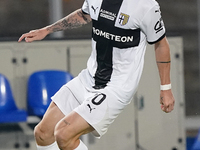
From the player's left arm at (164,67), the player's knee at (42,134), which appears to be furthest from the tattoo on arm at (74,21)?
the player's knee at (42,134)

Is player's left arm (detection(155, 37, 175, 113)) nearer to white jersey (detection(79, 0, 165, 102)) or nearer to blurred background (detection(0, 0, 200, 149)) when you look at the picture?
white jersey (detection(79, 0, 165, 102))

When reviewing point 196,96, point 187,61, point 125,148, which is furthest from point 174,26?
point 125,148

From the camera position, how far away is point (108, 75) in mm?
3434

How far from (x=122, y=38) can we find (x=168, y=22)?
4.60 m

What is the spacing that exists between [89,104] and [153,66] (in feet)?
7.80

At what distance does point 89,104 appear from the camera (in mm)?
3277

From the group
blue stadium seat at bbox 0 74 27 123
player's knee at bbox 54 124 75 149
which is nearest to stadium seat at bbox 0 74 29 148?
blue stadium seat at bbox 0 74 27 123

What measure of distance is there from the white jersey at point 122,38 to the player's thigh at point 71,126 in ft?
1.09

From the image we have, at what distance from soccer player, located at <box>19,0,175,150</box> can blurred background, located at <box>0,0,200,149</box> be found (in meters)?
3.01

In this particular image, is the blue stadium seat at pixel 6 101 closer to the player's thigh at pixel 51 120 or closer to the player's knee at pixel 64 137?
the player's thigh at pixel 51 120

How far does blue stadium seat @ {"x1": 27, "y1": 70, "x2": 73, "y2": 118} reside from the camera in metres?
5.05

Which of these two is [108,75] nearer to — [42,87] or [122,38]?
[122,38]

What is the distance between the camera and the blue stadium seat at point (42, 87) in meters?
5.05

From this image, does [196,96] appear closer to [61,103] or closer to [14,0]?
[14,0]
